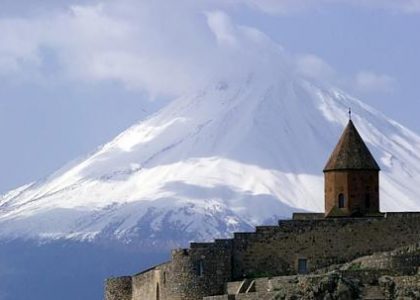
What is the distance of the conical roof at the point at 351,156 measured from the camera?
9206cm

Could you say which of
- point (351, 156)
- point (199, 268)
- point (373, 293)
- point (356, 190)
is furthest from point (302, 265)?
point (373, 293)

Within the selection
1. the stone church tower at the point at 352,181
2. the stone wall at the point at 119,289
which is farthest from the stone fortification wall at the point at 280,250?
the stone wall at the point at 119,289

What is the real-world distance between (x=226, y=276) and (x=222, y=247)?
1206 mm

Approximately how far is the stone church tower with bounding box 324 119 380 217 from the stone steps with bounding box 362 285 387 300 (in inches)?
489

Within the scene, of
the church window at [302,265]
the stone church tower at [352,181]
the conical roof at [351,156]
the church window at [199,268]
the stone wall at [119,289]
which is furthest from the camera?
the stone wall at [119,289]

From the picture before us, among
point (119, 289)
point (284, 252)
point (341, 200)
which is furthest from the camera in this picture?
point (119, 289)

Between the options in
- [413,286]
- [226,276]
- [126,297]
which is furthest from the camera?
[126,297]

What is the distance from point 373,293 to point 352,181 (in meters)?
13.6

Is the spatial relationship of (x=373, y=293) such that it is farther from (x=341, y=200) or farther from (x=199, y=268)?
(x=341, y=200)

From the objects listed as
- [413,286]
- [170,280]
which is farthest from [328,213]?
[413,286]

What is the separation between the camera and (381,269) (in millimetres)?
80875

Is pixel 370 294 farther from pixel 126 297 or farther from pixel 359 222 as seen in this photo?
pixel 126 297

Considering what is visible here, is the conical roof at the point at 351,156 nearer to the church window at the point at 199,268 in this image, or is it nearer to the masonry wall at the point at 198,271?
the masonry wall at the point at 198,271

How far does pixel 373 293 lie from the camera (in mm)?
79000
